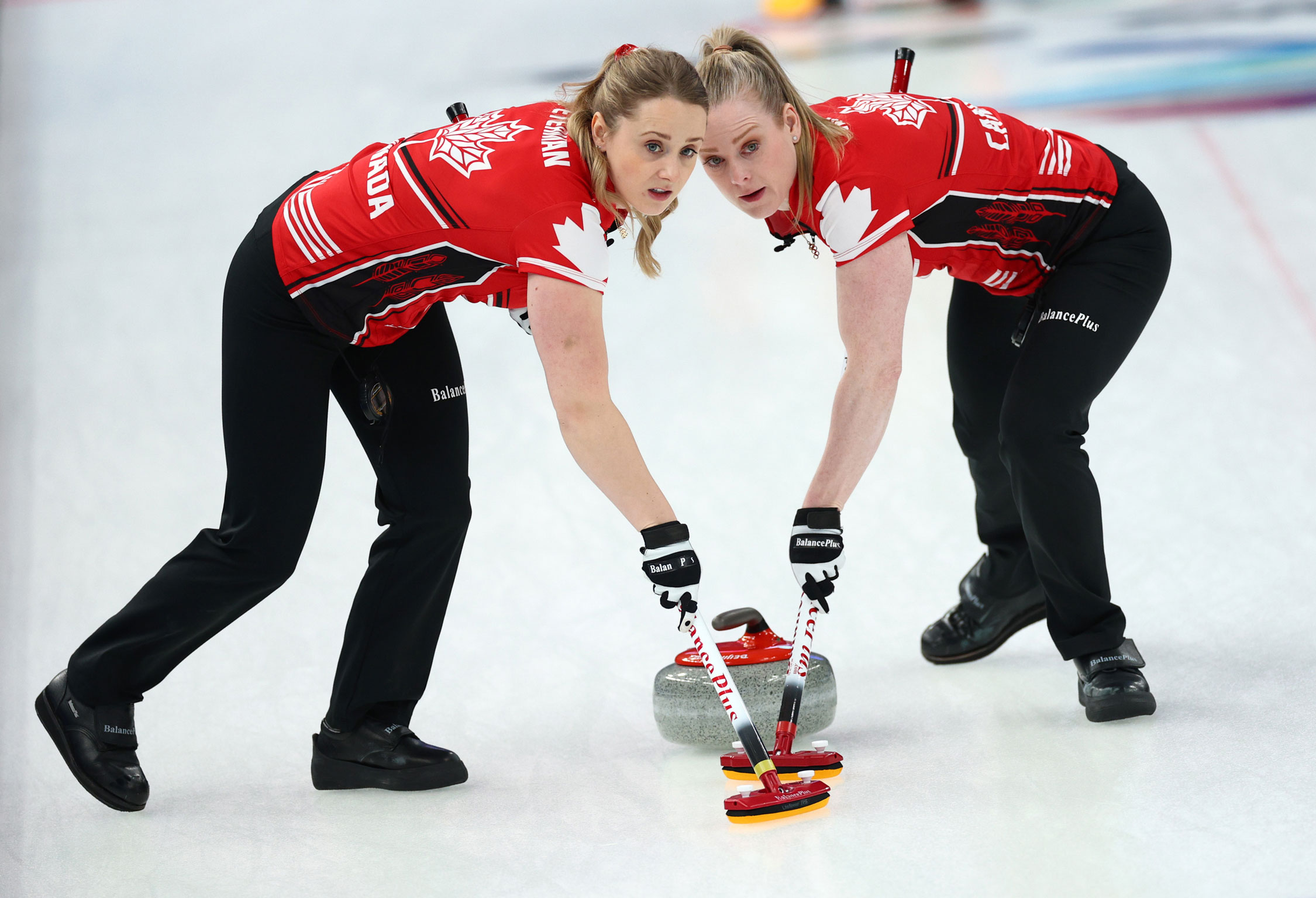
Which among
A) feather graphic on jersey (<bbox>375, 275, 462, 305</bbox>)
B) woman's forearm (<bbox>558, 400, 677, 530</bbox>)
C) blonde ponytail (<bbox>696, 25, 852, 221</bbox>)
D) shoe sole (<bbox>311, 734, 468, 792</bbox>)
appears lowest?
shoe sole (<bbox>311, 734, 468, 792</bbox>)

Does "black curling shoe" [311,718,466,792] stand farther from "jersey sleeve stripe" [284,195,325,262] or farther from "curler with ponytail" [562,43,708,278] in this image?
"curler with ponytail" [562,43,708,278]

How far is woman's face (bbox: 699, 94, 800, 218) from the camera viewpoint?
217 centimetres

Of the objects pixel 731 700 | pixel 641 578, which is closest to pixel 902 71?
pixel 731 700

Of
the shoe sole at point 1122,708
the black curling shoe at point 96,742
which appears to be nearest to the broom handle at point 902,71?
the shoe sole at point 1122,708

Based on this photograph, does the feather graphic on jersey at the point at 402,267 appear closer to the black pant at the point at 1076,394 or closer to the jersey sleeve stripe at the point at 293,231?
the jersey sleeve stripe at the point at 293,231

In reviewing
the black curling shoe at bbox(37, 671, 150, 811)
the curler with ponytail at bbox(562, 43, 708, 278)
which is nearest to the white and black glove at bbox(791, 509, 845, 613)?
the curler with ponytail at bbox(562, 43, 708, 278)

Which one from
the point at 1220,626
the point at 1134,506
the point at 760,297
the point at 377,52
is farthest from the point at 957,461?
the point at 377,52

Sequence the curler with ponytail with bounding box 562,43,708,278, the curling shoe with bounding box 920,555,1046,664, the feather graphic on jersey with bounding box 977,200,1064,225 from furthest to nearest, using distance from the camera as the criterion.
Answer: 1. the curling shoe with bounding box 920,555,1046,664
2. the feather graphic on jersey with bounding box 977,200,1064,225
3. the curler with ponytail with bounding box 562,43,708,278

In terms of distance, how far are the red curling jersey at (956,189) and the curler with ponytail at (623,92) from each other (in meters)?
0.30

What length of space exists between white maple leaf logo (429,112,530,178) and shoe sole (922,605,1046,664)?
154 centimetres

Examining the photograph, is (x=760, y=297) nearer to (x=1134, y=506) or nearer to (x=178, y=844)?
(x=1134, y=506)

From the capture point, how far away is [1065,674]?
2824 millimetres

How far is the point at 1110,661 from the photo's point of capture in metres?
2.51

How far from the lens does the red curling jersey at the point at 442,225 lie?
6.69ft
